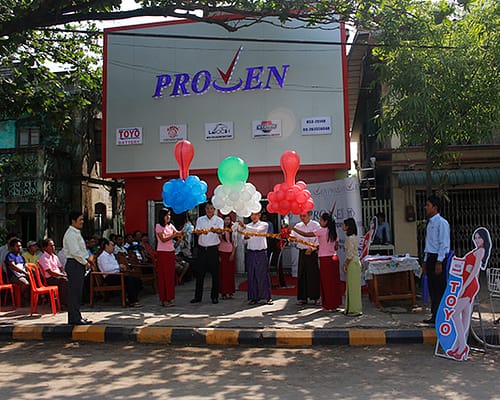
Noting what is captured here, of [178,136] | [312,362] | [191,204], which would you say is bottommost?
[312,362]

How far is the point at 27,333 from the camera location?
7.03 m

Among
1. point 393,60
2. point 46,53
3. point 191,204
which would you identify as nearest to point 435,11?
point 393,60

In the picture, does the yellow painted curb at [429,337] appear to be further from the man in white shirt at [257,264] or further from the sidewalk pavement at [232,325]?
the man in white shirt at [257,264]

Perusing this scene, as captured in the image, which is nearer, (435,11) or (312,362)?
(312,362)

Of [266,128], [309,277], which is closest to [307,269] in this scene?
[309,277]

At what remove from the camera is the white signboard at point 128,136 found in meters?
13.9

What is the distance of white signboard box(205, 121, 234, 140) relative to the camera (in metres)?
13.3

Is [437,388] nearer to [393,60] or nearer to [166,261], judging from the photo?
[166,261]

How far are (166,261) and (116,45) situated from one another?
8.34 m

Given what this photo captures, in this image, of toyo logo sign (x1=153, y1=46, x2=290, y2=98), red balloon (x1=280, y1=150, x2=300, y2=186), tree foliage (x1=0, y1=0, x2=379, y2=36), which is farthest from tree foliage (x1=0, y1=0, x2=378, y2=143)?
red balloon (x1=280, y1=150, x2=300, y2=186)

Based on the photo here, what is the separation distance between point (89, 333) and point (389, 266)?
188 inches

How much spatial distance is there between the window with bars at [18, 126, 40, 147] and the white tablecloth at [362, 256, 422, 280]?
13.6 meters

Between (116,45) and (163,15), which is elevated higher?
(116,45)

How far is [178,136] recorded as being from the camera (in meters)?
13.6
